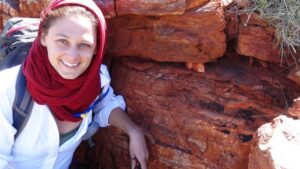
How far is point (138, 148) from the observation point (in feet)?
9.75

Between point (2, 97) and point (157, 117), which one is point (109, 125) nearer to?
point (157, 117)

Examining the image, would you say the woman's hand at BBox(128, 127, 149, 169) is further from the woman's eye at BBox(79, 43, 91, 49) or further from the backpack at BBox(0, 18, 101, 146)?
the woman's eye at BBox(79, 43, 91, 49)

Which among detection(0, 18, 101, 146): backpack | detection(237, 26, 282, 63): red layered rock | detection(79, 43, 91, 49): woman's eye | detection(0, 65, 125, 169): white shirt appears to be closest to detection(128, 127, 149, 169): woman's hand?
detection(0, 65, 125, 169): white shirt

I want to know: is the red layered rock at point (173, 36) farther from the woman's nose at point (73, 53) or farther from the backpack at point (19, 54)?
the woman's nose at point (73, 53)

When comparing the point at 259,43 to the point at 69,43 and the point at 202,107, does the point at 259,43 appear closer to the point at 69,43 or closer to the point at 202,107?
the point at 202,107

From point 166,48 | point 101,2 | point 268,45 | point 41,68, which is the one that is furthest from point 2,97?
point 268,45

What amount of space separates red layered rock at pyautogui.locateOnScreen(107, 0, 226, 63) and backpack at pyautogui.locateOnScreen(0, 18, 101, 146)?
468mm

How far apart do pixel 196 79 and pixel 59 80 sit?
1.06 m

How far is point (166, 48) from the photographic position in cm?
315

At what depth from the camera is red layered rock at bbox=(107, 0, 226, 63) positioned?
301 cm

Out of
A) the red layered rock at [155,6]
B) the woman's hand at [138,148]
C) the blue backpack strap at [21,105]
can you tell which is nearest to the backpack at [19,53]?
the blue backpack strap at [21,105]

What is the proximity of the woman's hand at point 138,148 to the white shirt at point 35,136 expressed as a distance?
0.86 ft

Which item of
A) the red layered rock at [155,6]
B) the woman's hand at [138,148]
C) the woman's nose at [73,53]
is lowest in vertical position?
the woman's hand at [138,148]

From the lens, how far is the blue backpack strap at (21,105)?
2500 mm
